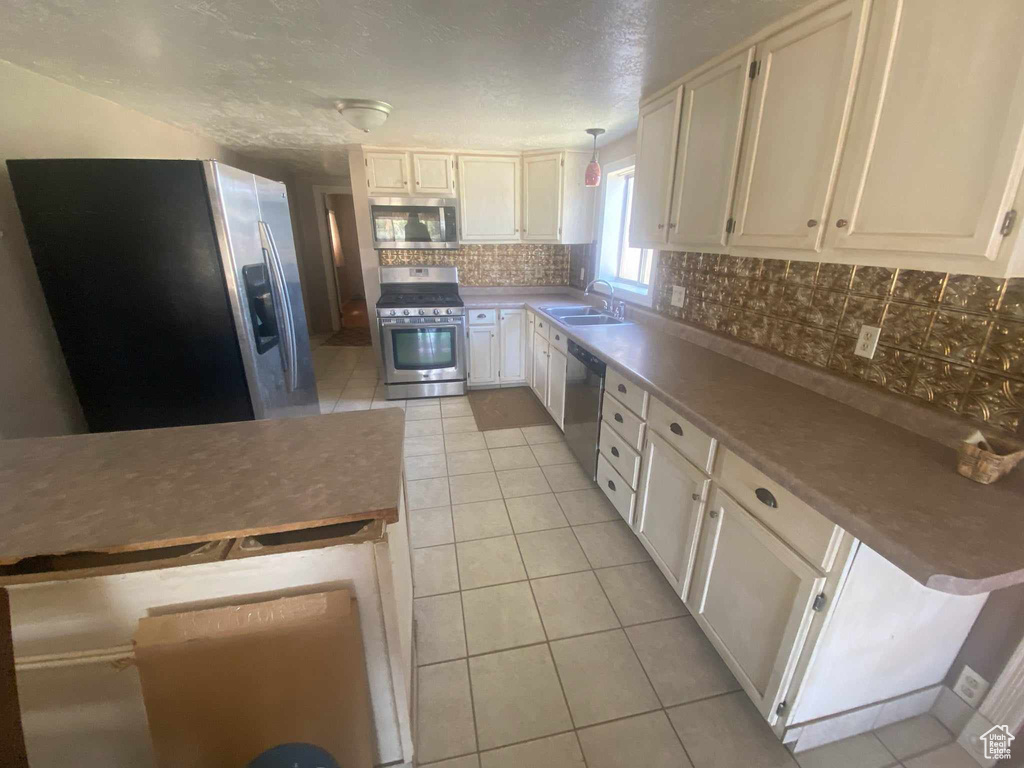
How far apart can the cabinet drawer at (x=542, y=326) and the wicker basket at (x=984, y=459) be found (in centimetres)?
243

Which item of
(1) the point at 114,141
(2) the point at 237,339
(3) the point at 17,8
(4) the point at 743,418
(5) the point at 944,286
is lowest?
(4) the point at 743,418

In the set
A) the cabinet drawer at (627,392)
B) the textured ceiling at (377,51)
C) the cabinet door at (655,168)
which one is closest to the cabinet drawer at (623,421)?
the cabinet drawer at (627,392)

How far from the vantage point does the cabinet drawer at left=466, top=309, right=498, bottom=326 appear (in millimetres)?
3848

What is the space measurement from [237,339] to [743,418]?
2.07m

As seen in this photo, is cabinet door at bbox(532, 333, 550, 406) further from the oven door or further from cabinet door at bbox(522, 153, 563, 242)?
cabinet door at bbox(522, 153, 563, 242)

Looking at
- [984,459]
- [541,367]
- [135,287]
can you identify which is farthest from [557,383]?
[135,287]

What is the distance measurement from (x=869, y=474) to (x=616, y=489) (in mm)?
1264

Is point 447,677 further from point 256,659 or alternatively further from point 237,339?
point 237,339

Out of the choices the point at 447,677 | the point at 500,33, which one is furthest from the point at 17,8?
the point at 447,677

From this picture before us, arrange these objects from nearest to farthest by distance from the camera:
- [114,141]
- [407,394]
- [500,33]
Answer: [500,33] → [114,141] → [407,394]

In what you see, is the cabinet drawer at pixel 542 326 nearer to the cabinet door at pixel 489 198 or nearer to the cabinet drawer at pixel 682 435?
the cabinet door at pixel 489 198

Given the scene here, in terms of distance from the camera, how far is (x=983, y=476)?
1039 millimetres

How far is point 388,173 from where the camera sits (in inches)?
144

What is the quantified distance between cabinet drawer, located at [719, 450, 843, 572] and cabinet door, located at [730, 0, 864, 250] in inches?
30.3
